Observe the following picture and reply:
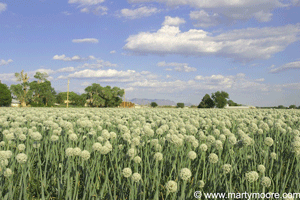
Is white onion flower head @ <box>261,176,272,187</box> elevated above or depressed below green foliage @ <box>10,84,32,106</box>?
below

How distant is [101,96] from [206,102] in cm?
4724

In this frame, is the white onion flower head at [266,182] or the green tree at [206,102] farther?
the green tree at [206,102]

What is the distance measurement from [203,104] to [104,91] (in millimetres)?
44626

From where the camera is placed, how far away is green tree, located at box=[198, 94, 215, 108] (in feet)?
347

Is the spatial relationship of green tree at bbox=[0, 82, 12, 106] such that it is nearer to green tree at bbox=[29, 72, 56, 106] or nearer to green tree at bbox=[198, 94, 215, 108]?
green tree at bbox=[29, 72, 56, 106]

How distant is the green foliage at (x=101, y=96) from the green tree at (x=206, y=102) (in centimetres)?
3737

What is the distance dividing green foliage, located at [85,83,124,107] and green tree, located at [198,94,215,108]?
1471 inches

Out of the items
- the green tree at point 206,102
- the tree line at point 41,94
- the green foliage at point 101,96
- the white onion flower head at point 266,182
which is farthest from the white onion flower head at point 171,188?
the green tree at point 206,102

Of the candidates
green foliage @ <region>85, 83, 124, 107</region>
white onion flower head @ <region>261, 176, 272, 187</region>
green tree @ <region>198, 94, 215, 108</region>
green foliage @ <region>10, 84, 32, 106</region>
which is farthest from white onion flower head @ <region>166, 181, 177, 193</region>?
green tree @ <region>198, 94, 215, 108</region>

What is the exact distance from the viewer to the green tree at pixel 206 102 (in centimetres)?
10562

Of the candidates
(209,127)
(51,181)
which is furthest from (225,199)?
(209,127)

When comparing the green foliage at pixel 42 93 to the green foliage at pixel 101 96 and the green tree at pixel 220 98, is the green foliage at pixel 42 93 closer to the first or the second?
Result: the green foliage at pixel 101 96

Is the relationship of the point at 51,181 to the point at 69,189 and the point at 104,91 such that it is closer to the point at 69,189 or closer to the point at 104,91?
the point at 69,189

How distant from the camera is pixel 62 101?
116 m
